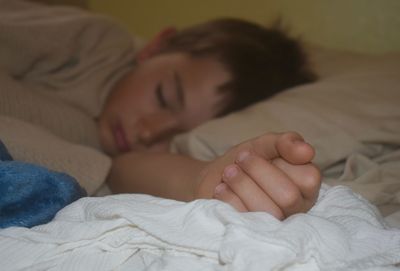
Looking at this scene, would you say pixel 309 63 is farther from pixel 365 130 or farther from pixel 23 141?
pixel 23 141

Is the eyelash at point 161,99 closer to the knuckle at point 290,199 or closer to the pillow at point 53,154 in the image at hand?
the pillow at point 53,154

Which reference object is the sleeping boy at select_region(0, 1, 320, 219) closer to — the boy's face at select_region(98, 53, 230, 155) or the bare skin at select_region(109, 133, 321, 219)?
the boy's face at select_region(98, 53, 230, 155)

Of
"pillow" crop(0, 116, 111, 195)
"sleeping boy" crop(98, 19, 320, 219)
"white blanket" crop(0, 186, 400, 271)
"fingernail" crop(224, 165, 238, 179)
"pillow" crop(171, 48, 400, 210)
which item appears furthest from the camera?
"sleeping boy" crop(98, 19, 320, 219)

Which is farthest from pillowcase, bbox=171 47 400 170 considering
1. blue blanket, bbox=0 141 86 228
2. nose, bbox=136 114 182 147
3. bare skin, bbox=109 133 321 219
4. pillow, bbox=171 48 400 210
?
blue blanket, bbox=0 141 86 228

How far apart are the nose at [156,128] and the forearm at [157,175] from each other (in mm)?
133

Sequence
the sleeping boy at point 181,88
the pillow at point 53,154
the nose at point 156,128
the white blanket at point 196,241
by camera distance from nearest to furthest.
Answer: the white blanket at point 196,241 → the pillow at point 53,154 → the sleeping boy at point 181,88 → the nose at point 156,128

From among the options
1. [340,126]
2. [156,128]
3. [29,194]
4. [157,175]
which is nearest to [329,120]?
[340,126]

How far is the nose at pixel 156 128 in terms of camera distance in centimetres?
103

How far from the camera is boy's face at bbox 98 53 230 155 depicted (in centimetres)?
104

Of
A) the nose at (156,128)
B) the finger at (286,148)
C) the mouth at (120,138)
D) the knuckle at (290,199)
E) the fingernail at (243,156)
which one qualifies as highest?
the finger at (286,148)

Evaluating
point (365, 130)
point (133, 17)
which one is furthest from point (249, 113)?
point (133, 17)

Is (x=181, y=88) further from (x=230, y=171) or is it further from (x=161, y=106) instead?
(x=230, y=171)

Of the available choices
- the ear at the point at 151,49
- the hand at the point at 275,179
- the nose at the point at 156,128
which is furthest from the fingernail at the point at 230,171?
the ear at the point at 151,49

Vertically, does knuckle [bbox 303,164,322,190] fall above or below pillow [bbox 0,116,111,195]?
above
